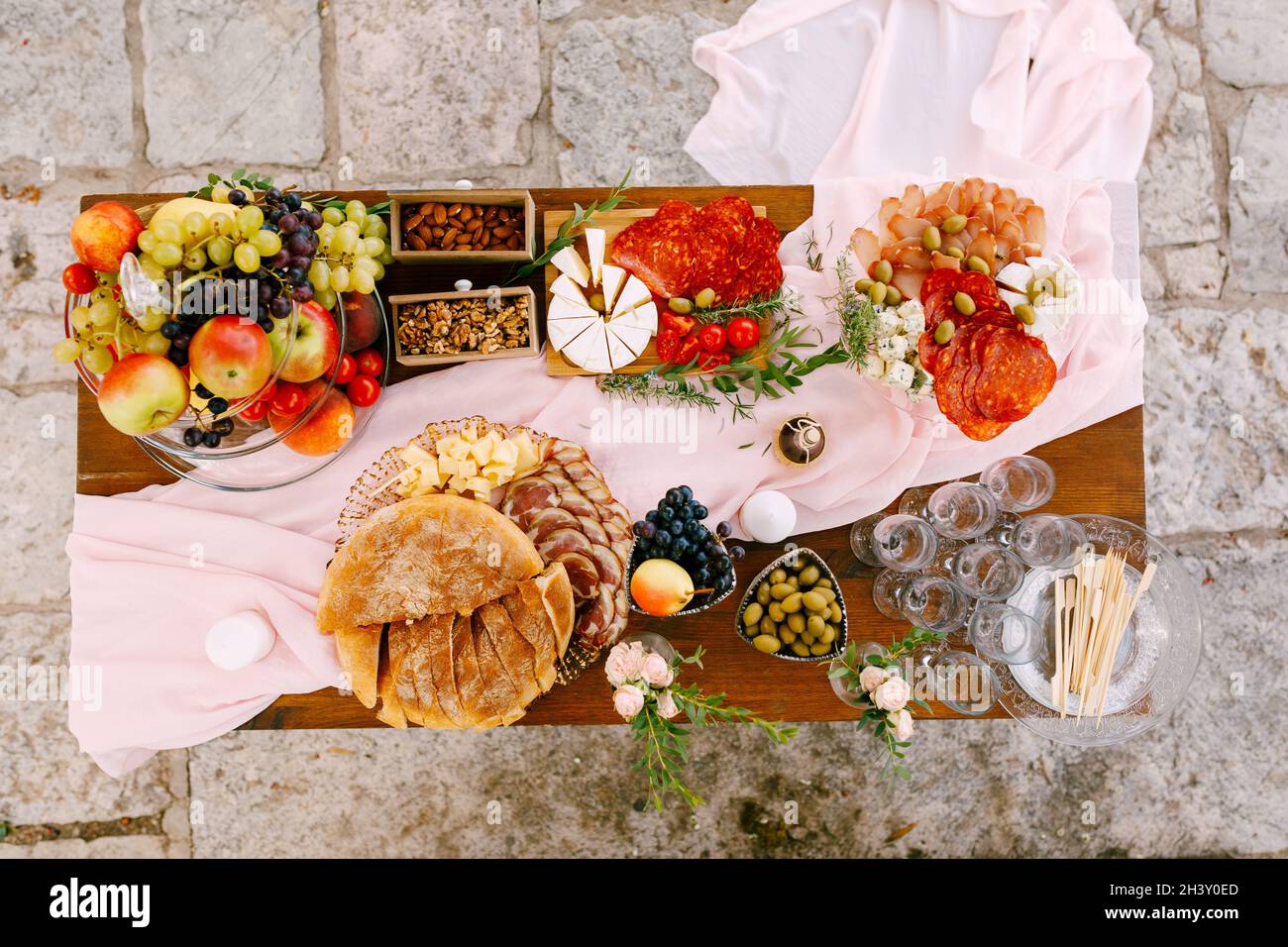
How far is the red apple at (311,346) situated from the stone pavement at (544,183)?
3.53ft

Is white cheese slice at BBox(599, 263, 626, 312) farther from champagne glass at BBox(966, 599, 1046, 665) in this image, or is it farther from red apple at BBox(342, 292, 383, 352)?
champagne glass at BBox(966, 599, 1046, 665)

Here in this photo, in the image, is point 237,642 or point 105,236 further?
point 237,642

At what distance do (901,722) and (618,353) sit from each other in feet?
2.80

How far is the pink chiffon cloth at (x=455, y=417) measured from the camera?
60.8 inches

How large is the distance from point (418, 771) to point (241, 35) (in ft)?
7.03

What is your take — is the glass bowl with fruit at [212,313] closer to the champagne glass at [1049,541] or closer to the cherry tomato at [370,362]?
the cherry tomato at [370,362]

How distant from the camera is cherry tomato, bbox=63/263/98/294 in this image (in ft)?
3.94

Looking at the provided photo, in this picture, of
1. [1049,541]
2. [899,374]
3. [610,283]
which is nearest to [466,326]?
[610,283]

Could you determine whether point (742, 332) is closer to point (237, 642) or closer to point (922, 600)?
point (922, 600)

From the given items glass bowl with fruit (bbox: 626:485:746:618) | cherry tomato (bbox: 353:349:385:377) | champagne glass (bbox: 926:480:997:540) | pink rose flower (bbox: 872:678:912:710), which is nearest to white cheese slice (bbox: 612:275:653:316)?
glass bowl with fruit (bbox: 626:485:746:618)

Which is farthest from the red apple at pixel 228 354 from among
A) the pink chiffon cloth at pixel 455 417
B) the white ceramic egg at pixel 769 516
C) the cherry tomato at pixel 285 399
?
the white ceramic egg at pixel 769 516

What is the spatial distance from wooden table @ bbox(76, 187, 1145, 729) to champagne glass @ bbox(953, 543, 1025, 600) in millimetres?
165

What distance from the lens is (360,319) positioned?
1.44 metres
